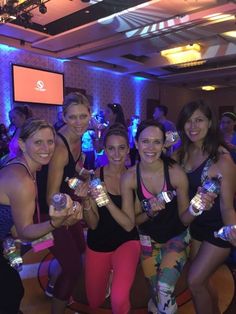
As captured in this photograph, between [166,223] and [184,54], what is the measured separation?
8.13m

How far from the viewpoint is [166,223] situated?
6.75ft

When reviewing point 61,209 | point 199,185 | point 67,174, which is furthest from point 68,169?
point 199,185

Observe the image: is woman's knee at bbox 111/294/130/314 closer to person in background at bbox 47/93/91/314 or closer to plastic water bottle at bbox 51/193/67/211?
person in background at bbox 47/93/91/314

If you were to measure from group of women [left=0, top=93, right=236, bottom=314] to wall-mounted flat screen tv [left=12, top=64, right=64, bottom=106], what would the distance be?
6.26m

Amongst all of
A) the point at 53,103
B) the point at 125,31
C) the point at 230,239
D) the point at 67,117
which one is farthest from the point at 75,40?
the point at 230,239

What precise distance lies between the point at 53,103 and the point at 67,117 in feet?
22.6

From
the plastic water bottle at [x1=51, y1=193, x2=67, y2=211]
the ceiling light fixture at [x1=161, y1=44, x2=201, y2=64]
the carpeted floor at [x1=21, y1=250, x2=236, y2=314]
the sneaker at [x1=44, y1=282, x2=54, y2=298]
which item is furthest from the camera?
the ceiling light fixture at [x1=161, y1=44, x2=201, y2=64]

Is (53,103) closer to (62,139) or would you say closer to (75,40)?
(75,40)

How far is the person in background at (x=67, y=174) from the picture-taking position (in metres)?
2.08

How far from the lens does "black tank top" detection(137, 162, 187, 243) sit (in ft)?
6.68

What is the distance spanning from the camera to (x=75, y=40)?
7.38 meters

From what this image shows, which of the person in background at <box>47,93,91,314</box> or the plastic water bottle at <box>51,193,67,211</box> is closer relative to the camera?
the plastic water bottle at <box>51,193,67,211</box>

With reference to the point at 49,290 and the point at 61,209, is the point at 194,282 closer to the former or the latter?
the point at 61,209

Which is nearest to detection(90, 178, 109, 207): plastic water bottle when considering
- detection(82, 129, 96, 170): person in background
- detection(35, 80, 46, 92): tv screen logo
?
detection(82, 129, 96, 170): person in background
